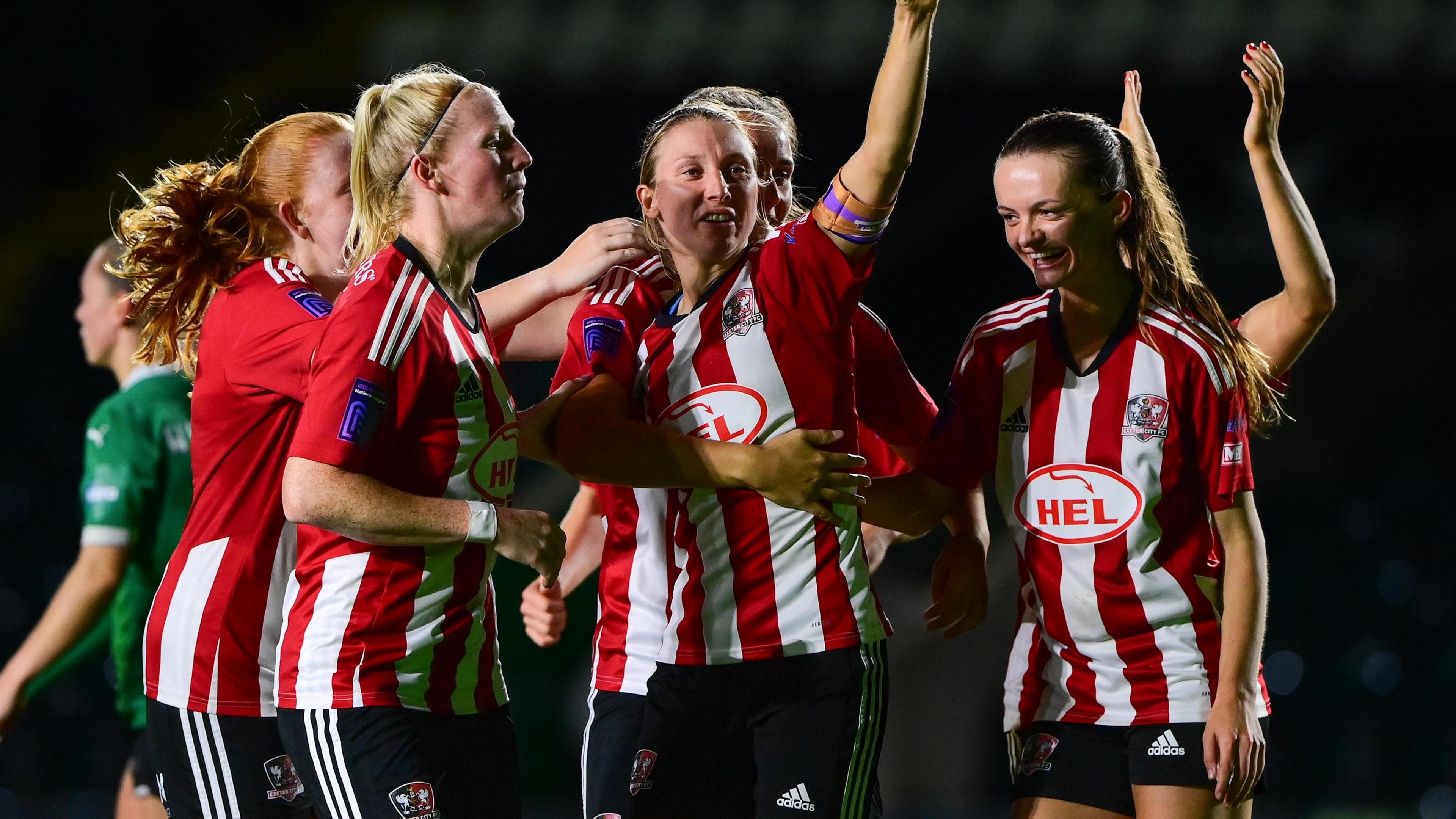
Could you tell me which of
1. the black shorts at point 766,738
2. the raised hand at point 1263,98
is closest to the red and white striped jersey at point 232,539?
the black shorts at point 766,738

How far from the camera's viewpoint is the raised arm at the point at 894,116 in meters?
2.36

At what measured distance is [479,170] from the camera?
2598mm

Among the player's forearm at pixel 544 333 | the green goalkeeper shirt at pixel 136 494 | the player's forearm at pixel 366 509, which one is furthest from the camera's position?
the green goalkeeper shirt at pixel 136 494

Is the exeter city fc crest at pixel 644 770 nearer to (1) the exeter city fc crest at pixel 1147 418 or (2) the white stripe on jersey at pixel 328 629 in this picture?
(2) the white stripe on jersey at pixel 328 629

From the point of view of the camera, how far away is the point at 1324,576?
829 cm

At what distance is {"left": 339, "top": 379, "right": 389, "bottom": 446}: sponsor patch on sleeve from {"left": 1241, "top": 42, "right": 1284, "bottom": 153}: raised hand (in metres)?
1.75

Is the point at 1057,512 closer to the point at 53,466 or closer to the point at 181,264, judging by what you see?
the point at 181,264

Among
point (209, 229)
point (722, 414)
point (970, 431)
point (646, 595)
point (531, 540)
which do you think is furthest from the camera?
point (209, 229)

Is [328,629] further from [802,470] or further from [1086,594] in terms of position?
[1086,594]

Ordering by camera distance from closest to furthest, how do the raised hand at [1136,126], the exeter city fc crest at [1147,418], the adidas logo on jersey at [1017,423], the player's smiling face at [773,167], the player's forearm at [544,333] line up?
the exeter city fc crest at [1147,418] → the adidas logo on jersey at [1017,423] → the raised hand at [1136,126] → the player's smiling face at [773,167] → the player's forearm at [544,333]

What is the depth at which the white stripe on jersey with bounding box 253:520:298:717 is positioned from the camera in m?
2.83

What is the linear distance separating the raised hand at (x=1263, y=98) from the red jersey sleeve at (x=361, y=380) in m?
1.66

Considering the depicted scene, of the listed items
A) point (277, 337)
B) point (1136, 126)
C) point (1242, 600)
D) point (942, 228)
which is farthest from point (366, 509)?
point (942, 228)

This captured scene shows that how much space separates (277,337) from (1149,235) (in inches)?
67.7
